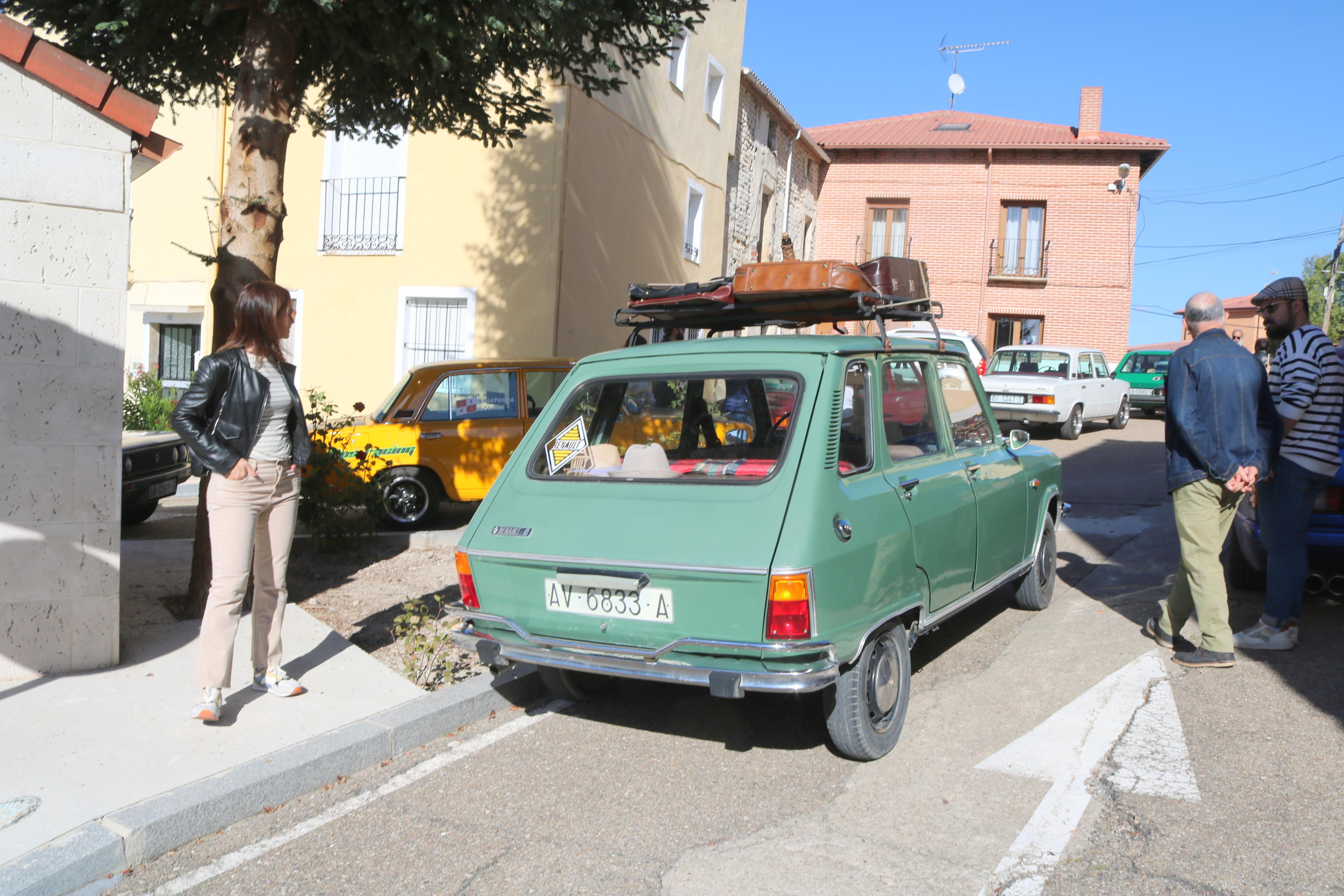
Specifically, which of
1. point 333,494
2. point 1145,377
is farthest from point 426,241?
Result: point 1145,377

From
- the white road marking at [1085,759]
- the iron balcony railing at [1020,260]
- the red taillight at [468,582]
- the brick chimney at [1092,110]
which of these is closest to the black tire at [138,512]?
the red taillight at [468,582]

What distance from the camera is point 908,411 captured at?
197 inches

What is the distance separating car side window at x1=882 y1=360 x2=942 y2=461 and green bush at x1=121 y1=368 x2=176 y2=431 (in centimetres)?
1307

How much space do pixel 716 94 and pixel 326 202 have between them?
9.08 metres

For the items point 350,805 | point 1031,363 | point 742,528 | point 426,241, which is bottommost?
point 350,805

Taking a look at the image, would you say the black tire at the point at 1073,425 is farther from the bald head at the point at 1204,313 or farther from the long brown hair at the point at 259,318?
the long brown hair at the point at 259,318

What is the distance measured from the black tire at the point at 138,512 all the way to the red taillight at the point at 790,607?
24.0 feet

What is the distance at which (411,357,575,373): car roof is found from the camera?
9.91 meters

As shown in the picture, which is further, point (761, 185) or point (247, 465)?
point (761, 185)

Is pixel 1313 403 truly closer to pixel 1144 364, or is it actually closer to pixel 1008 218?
pixel 1144 364

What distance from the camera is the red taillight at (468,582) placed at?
445cm

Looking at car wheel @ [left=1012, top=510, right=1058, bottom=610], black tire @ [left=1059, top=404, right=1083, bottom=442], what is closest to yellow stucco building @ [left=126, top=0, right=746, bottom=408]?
black tire @ [left=1059, top=404, right=1083, bottom=442]

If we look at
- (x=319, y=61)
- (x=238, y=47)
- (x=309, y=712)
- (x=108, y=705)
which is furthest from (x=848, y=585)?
(x=238, y=47)

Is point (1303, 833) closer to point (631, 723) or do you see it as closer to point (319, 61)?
point (631, 723)
